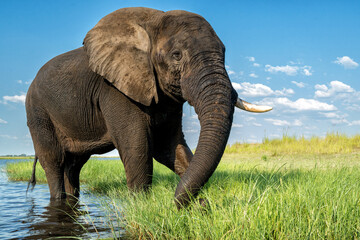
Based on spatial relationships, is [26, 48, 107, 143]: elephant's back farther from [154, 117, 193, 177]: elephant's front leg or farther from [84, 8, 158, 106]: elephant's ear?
[154, 117, 193, 177]: elephant's front leg

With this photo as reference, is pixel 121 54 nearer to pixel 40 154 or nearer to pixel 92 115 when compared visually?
pixel 92 115

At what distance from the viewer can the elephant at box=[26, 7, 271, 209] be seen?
13.8 ft

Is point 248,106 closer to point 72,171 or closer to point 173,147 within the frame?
point 173,147

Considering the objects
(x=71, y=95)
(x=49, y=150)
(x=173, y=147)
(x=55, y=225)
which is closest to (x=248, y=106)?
(x=173, y=147)

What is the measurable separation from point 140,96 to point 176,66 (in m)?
0.67

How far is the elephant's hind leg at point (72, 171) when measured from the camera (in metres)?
7.24

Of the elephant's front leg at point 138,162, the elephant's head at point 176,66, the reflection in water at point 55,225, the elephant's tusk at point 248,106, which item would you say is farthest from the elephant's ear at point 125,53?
the reflection in water at point 55,225

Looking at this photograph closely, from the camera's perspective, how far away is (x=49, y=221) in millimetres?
5543

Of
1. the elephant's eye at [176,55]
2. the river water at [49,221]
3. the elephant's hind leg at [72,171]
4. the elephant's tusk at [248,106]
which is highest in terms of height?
the elephant's eye at [176,55]

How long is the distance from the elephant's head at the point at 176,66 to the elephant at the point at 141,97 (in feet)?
0.04

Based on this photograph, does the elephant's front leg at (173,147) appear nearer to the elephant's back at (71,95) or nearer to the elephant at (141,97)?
the elephant at (141,97)

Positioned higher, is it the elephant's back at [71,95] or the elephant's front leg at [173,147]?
the elephant's back at [71,95]

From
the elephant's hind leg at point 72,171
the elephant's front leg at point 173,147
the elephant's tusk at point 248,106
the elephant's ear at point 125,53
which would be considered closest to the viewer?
the elephant's ear at point 125,53

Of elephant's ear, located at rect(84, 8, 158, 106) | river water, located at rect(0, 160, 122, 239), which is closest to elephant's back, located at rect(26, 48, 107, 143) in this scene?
elephant's ear, located at rect(84, 8, 158, 106)
